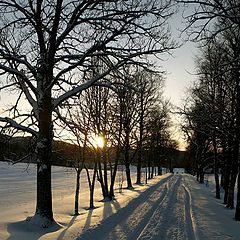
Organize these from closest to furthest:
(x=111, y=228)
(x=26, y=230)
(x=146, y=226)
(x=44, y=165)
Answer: (x=111, y=228) < (x=26, y=230) < (x=146, y=226) < (x=44, y=165)

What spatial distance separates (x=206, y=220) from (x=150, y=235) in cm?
417

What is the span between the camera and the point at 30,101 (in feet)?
41.5

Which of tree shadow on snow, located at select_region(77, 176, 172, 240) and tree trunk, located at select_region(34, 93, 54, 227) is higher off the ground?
tree trunk, located at select_region(34, 93, 54, 227)

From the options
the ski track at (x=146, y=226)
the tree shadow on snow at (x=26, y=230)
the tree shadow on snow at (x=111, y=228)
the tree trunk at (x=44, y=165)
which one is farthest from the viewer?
the tree trunk at (x=44, y=165)

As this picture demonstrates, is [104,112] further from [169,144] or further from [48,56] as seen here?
[169,144]

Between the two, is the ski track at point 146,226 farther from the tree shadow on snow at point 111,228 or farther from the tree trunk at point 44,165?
the tree trunk at point 44,165

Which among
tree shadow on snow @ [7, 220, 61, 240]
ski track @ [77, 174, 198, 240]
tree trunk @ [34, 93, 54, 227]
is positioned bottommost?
tree shadow on snow @ [7, 220, 61, 240]

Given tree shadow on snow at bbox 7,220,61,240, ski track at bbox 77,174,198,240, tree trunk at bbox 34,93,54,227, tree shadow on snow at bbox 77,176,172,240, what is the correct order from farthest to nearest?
tree trunk at bbox 34,93,54,227, tree shadow on snow at bbox 7,220,61,240, ski track at bbox 77,174,198,240, tree shadow on snow at bbox 77,176,172,240

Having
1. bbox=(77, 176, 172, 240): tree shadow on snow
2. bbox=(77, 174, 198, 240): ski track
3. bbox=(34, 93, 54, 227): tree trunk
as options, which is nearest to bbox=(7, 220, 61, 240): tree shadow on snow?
bbox=(34, 93, 54, 227): tree trunk

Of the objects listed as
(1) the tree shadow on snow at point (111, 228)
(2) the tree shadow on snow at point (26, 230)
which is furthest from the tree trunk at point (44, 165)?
(1) the tree shadow on snow at point (111, 228)

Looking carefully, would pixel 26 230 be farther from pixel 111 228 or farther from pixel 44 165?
pixel 111 228

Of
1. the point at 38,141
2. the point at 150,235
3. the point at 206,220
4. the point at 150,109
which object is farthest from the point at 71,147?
the point at 150,109

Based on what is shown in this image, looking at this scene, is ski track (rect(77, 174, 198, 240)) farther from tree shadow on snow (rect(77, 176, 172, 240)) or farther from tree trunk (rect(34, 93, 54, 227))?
tree trunk (rect(34, 93, 54, 227))

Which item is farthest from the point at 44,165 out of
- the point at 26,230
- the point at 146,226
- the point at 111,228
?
the point at 146,226
